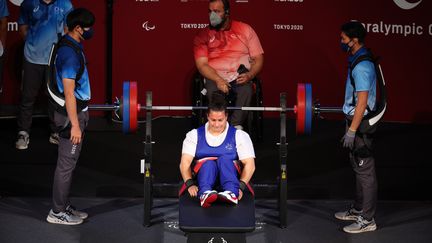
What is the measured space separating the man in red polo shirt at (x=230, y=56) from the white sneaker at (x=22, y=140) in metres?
1.85

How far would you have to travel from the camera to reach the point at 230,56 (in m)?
7.87

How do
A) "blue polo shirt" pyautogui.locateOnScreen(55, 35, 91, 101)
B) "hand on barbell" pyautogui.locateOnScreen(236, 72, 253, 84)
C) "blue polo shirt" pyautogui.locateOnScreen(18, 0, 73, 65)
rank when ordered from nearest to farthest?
"blue polo shirt" pyautogui.locateOnScreen(55, 35, 91, 101) → "hand on barbell" pyautogui.locateOnScreen(236, 72, 253, 84) → "blue polo shirt" pyautogui.locateOnScreen(18, 0, 73, 65)

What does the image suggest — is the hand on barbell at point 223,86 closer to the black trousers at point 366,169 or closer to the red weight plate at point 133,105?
the red weight plate at point 133,105

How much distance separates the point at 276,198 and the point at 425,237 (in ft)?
4.39

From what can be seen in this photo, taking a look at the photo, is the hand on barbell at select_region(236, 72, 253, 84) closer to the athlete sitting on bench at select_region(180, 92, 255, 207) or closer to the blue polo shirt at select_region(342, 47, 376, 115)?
the blue polo shirt at select_region(342, 47, 376, 115)

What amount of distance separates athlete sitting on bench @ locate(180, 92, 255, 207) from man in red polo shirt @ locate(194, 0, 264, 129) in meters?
1.78

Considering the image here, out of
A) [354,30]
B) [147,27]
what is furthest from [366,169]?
[147,27]

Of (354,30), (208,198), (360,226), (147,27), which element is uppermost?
(147,27)

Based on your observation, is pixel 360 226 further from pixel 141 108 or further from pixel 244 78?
pixel 244 78

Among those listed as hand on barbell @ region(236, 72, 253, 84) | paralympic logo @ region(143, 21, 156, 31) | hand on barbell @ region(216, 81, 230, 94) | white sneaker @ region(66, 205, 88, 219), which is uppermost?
paralympic logo @ region(143, 21, 156, 31)

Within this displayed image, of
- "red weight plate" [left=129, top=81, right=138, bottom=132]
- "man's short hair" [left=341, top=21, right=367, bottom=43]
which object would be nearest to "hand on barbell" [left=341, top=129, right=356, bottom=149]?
"man's short hair" [left=341, top=21, right=367, bottom=43]

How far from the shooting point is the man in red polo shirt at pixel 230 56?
7777mm

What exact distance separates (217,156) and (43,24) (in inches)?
117

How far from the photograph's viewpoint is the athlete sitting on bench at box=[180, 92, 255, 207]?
5746 mm
